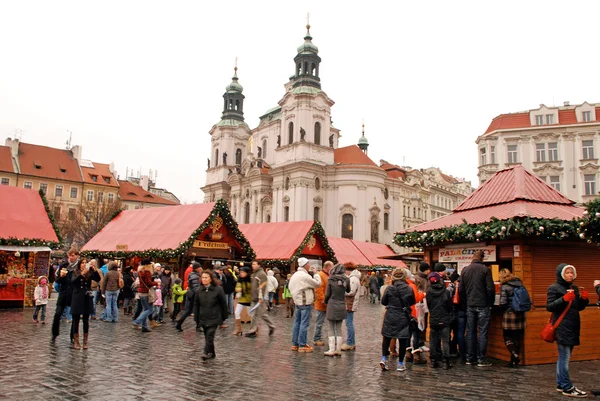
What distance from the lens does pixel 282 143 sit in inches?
2454

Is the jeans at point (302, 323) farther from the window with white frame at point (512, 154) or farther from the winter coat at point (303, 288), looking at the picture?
the window with white frame at point (512, 154)

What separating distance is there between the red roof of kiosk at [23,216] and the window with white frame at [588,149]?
3803 centimetres

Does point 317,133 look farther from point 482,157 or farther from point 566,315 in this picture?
point 566,315

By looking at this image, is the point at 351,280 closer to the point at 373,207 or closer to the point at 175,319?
the point at 175,319

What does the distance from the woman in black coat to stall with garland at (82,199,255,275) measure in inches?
436

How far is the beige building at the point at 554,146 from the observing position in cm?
4000

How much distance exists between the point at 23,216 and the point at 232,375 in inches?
599

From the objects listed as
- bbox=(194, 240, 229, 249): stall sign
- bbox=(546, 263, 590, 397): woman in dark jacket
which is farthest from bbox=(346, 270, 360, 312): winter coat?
bbox=(194, 240, 229, 249): stall sign

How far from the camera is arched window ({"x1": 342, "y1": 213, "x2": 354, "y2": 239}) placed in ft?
195

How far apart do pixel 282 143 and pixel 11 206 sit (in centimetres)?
4429

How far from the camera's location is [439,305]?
Result: 29.9 feet

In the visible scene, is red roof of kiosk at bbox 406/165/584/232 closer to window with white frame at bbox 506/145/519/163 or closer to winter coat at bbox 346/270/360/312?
winter coat at bbox 346/270/360/312

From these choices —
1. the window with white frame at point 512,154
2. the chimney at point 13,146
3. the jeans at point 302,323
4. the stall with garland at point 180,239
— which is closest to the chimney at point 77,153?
the chimney at point 13,146

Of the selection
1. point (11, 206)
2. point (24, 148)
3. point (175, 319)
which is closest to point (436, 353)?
point (175, 319)
